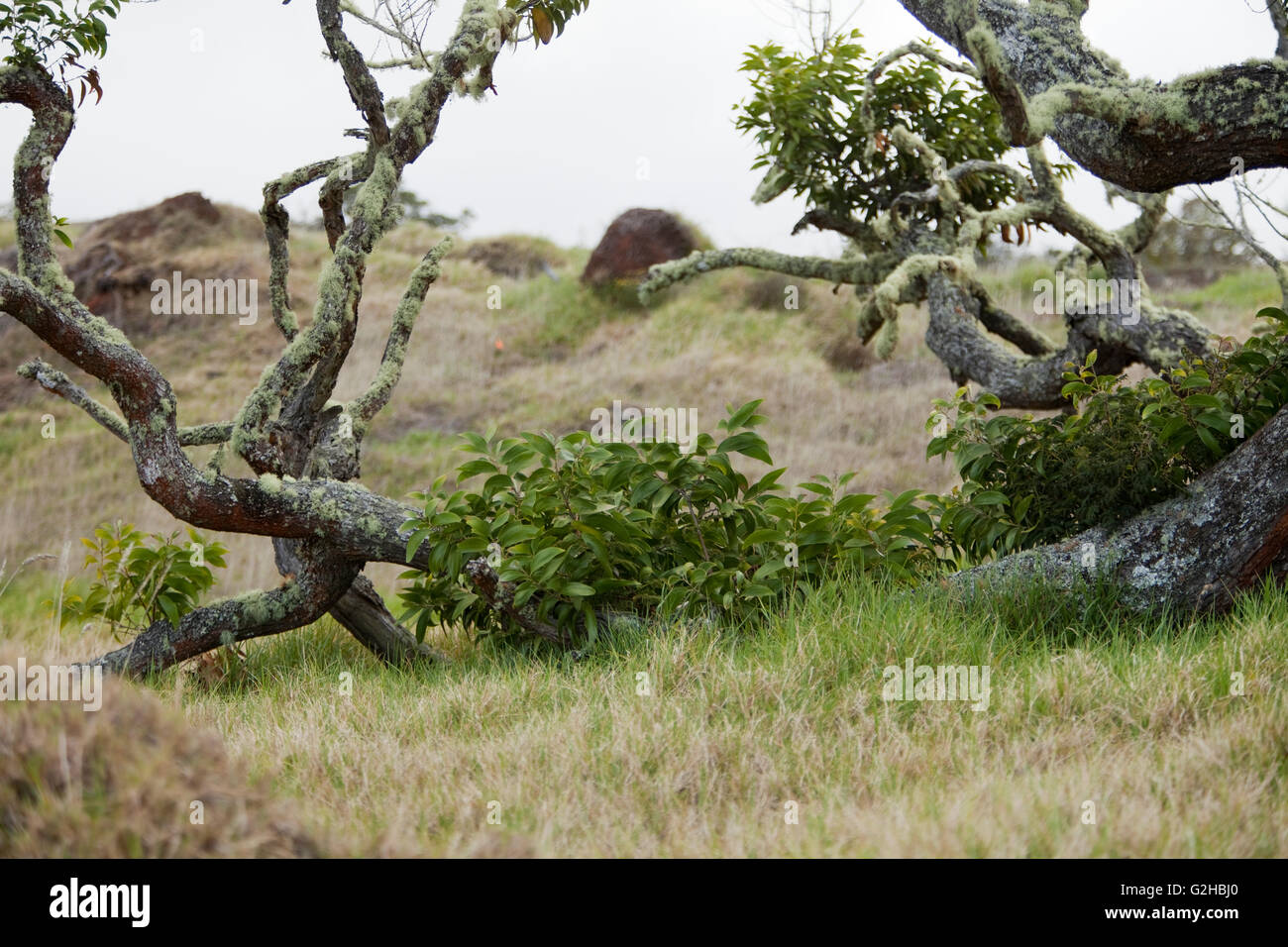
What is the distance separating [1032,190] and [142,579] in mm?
6746

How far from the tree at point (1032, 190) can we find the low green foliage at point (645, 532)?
686mm

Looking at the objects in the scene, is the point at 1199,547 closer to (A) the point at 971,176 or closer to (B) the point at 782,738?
(B) the point at 782,738

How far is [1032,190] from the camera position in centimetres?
796

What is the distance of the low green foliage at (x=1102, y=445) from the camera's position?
5.06 m

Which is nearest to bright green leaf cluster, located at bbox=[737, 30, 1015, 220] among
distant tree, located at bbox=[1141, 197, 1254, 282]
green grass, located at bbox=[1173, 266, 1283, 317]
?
green grass, located at bbox=[1173, 266, 1283, 317]

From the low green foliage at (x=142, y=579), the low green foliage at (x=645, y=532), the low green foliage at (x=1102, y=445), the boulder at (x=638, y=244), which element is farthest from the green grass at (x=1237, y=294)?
the low green foliage at (x=142, y=579)

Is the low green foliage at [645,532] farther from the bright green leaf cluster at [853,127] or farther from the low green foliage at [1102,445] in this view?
the bright green leaf cluster at [853,127]

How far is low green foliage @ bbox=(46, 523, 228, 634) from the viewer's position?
18.9ft

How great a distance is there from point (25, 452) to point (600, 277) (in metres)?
10.5

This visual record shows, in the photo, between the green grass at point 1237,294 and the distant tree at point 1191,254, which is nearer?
the green grass at point 1237,294

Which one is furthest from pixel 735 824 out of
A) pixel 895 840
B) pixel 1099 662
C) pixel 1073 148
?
pixel 1073 148

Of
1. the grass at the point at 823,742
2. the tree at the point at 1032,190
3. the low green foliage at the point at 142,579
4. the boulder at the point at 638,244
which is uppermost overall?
the boulder at the point at 638,244

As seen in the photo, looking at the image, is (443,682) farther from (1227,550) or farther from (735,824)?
(1227,550)

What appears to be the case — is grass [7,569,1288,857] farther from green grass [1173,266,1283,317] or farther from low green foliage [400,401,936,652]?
green grass [1173,266,1283,317]
